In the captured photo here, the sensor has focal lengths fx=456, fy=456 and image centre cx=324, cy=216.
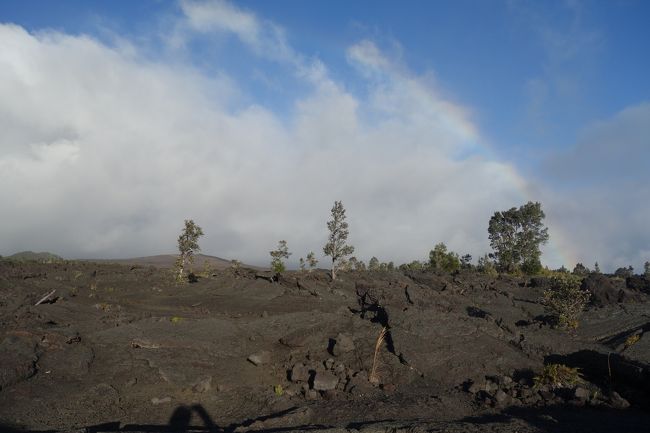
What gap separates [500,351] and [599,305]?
20792 mm

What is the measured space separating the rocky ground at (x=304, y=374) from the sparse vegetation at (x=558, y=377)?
0.21 meters

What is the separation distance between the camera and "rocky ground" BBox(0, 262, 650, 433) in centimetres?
1071

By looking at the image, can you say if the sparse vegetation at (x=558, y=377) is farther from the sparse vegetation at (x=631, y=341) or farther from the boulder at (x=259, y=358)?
the boulder at (x=259, y=358)

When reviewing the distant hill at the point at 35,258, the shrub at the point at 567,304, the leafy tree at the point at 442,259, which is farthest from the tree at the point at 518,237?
the distant hill at the point at 35,258

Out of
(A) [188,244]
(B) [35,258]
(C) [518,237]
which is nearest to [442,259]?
(C) [518,237]

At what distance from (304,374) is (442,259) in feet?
157

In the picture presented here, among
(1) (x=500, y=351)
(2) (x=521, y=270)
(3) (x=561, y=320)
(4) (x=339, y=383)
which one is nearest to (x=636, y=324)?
(3) (x=561, y=320)

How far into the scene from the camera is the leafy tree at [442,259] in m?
58.3

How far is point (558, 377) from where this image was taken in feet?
42.4

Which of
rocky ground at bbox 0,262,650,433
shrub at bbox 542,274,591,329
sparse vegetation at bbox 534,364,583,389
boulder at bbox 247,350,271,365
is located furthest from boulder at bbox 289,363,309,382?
shrub at bbox 542,274,591,329

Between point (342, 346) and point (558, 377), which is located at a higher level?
point (342, 346)

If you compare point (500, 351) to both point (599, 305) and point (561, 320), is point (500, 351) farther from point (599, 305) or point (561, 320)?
point (599, 305)

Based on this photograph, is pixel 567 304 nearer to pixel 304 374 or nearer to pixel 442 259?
pixel 304 374

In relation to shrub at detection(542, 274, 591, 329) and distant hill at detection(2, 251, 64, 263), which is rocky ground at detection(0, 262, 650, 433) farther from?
distant hill at detection(2, 251, 64, 263)
